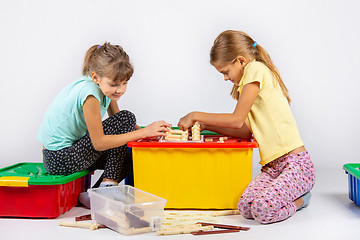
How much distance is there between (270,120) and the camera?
2.14 metres

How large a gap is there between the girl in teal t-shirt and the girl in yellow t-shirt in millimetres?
281

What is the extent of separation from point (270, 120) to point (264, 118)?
0.08 feet

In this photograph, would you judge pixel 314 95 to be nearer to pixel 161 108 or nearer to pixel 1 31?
pixel 161 108

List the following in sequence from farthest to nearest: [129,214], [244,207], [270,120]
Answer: [270,120], [244,207], [129,214]

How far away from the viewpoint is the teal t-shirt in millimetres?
2100

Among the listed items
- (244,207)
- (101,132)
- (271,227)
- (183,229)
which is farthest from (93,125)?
(271,227)

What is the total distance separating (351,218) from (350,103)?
1.32 meters

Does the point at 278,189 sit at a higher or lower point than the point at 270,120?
lower

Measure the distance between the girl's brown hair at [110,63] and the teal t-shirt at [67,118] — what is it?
75 mm

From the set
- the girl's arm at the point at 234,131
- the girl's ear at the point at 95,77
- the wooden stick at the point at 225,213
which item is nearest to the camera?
the wooden stick at the point at 225,213

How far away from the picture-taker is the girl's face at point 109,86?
207 centimetres

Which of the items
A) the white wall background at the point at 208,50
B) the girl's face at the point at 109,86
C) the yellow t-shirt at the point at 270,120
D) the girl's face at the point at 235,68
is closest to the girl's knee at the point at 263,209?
the yellow t-shirt at the point at 270,120

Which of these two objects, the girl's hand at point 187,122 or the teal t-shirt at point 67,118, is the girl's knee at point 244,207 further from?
the teal t-shirt at point 67,118

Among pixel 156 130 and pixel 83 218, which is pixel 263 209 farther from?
pixel 83 218
